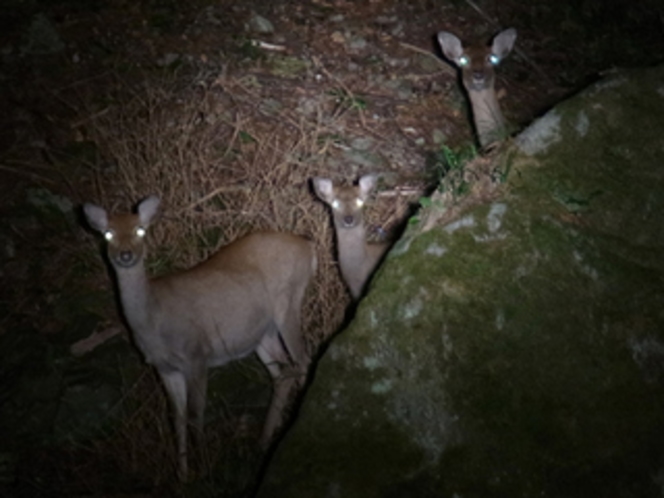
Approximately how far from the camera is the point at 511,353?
371 cm

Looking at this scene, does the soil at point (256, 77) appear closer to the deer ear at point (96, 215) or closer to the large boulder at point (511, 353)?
the deer ear at point (96, 215)

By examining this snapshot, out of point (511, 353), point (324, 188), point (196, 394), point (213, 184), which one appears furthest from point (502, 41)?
point (511, 353)

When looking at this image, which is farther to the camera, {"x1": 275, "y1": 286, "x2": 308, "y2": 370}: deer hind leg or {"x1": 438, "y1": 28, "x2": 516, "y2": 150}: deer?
{"x1": 438, "y1": 28, "x2": 516, "y2": 150}: deer

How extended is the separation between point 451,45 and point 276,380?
360cm

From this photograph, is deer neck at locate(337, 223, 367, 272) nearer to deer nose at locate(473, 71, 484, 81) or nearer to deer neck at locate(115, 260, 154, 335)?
deer neck at locate(115, 260, 154, 335)

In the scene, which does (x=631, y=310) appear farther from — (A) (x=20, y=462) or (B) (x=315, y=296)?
(A) (x=20, y=462)

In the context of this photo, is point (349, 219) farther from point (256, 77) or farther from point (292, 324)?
point (256, 77)

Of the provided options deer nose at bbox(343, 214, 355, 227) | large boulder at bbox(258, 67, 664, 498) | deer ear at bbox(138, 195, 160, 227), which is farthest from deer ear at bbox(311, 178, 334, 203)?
large boulder at bbox(258, 67, 664, 498)

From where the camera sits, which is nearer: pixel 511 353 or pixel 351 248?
pixel 511 353

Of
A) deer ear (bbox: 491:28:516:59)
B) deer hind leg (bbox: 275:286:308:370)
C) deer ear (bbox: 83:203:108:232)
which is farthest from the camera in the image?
deer ear (bbox: 491:28:516:59)

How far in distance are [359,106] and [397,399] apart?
4911mm

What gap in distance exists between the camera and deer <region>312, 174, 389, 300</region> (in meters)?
→ 6.61

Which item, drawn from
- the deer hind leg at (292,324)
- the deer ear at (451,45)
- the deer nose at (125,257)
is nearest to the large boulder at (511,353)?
the deer nose at (125,257)

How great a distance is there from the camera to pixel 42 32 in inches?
363
